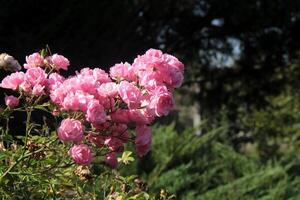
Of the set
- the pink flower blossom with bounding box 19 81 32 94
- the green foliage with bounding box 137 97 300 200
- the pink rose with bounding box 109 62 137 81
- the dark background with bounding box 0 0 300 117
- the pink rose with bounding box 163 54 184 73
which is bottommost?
the pink flower blossom with bounding box 19 81 32 94

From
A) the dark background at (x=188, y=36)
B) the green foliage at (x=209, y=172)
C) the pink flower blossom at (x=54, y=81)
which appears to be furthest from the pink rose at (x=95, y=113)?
the dark background at (x=188, y=36)

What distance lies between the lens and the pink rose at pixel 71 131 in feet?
6.38

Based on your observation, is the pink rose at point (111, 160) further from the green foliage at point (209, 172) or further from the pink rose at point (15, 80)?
the green foliage at point (209, 172)

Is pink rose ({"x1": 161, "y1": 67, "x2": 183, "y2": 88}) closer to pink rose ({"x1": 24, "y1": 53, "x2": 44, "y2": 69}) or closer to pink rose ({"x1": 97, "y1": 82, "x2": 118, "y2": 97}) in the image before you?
pink rose ({"x1": 97, "y1": 82, "x2": 118, "y2": 97})

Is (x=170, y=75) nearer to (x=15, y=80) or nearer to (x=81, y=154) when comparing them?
(x=81, y=154)

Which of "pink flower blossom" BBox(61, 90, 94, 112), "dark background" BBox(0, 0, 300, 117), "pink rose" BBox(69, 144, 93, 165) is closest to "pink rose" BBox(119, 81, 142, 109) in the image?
"pink flower blossom" BBox(61, 90, 94, 112)

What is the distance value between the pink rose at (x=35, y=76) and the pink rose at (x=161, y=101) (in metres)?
0.40

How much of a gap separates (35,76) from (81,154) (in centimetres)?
33

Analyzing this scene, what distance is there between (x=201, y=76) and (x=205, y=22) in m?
1.47

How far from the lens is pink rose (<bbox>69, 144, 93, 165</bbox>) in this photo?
79.0 inches

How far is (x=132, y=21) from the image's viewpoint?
8305 millimetres

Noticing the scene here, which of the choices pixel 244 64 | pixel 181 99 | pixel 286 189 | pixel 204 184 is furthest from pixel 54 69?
pixel 181 99

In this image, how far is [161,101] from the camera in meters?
1.94

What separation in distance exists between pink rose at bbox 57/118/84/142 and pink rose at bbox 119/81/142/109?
166 millimetres
